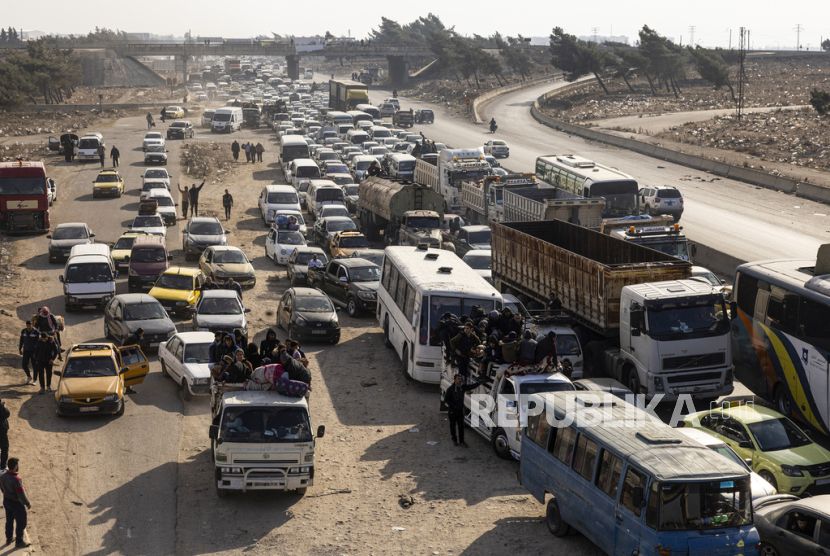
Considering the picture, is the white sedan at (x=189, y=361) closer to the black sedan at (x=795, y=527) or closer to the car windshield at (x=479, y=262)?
the car windshield at (x=479, y=262)

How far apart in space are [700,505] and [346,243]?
24142 mm

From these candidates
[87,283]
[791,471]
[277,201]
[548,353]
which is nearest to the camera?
[791,471]

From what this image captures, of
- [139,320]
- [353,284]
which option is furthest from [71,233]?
[353,284]

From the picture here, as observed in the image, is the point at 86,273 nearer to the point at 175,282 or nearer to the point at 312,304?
the point at 175,282

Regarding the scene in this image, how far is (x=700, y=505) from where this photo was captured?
1098 cm

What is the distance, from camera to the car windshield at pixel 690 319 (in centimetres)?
1912

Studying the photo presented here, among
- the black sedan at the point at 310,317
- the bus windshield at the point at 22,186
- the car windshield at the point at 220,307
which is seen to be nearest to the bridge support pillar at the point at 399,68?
the bus windshield at the point at 22,186

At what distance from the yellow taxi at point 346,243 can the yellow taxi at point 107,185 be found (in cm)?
2158

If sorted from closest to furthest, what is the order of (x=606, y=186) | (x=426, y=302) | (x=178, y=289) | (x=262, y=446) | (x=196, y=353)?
(x=262, y=446) → (x=426, y=302) → (x=196, y=353) → (x=178, y=289) → (x=606, y=186)

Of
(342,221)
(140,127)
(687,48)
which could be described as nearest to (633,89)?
(687,48)

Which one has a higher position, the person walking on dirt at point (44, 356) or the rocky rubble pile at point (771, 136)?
the rocky rubble pile at point (771, 136)

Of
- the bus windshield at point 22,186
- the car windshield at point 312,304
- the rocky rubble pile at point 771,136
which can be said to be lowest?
the car windshield at point 312,304

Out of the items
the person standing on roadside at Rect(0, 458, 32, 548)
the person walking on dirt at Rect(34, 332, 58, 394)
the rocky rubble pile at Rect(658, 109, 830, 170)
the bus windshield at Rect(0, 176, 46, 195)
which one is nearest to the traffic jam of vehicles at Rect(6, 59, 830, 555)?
the person walking on dirt at Rect(34, 332, 58, 394)

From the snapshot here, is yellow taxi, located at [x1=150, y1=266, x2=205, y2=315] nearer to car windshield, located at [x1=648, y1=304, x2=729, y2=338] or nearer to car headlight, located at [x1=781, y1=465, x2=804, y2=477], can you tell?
car windshield, located at [x1=648, y1=304, x2=729, y2=338]
